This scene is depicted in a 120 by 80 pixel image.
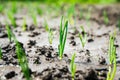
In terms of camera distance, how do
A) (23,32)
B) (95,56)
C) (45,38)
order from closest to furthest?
(95,56)
(45,38)
(23,32)

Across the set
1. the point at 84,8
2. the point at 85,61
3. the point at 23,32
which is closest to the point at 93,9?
the point at 84,8

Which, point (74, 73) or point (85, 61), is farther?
point (85, 61)

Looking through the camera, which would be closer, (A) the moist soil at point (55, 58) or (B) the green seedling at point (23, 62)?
(B) the green seedling at point (23, 62)

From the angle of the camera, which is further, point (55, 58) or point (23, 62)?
point (55, 58)

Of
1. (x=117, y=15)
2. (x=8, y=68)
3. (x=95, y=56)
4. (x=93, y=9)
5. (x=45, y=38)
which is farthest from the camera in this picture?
(x=93, y=9)

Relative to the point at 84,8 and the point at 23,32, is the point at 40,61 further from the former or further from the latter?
the point at 84,8

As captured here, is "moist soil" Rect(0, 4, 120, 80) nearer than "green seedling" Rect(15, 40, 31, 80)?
No

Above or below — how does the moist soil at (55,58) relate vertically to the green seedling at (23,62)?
below

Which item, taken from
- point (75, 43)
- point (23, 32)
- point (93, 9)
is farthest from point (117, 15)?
point (75, 43)

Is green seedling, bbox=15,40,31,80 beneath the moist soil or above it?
above
